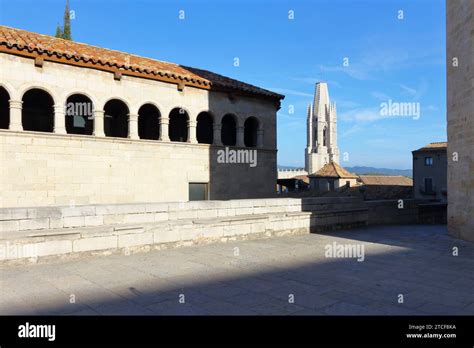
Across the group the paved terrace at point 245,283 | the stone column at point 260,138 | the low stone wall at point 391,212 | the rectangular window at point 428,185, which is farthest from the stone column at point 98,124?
the rectangular window at point 428,185

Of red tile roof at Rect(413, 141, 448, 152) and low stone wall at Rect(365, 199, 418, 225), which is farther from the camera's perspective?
red tile roof at Rect(413, 141, 448, 152)

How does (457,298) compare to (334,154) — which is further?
(334,154)

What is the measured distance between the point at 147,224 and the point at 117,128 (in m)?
9.83

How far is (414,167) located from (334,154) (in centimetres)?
5728

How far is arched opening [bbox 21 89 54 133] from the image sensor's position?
15.2 metres

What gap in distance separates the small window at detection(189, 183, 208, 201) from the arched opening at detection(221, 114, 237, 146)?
9.98 ft

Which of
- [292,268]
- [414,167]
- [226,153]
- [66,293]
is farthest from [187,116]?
[414,167]

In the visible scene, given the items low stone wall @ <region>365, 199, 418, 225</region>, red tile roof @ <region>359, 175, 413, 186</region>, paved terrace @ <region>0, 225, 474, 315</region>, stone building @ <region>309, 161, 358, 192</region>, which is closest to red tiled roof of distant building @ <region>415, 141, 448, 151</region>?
stone building @ <region>309, 161, 358, 192</region>

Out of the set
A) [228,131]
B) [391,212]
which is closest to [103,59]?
[228,131]

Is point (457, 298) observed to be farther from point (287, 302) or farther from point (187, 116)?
point (187, 116)

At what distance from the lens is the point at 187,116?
58.7 feet

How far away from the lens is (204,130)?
64.9 ft

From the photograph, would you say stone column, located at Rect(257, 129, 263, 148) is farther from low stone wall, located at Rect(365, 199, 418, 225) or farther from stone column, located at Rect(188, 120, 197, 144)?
low stone wall, located at Rect(365, 199, 418, 225)
